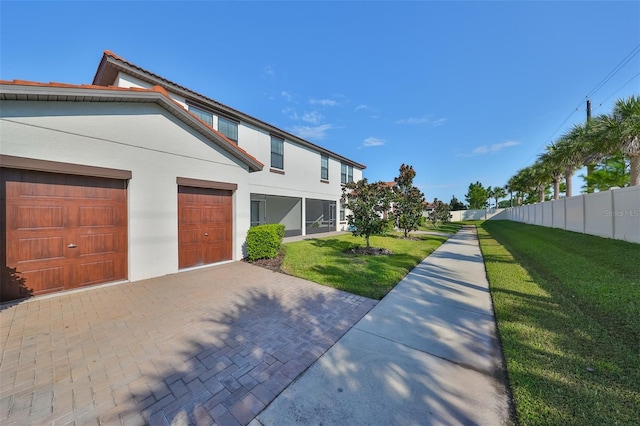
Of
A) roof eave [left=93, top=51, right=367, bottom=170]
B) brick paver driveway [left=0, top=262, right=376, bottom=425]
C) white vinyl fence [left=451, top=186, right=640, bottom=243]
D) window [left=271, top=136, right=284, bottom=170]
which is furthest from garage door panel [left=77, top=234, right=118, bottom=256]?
white vinyl fence [left=451, top=186, right=640, bottom=243]

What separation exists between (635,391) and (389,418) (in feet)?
8.04

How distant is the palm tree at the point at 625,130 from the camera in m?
9.65

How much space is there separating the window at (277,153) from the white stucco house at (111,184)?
183 inches

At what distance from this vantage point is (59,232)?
511 centimetres

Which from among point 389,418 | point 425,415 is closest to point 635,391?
point 425,415

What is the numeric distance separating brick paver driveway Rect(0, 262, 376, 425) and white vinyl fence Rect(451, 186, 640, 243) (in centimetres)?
A: 1090

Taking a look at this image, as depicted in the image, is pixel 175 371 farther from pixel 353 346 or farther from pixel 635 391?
pixel 635 391

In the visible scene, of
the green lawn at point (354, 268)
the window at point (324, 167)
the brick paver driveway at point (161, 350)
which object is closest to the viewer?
the brick paver driveway at point (161, 350)

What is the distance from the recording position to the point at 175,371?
279 cm

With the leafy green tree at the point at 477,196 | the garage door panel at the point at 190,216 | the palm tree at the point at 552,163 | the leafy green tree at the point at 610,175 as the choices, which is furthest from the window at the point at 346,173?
the leafy green tree at the point at 477,196

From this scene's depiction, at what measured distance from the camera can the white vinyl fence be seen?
8.45 meters

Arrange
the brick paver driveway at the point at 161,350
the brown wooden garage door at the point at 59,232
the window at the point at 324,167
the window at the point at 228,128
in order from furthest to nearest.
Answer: the window at the point at 324,167
the window at the point at 228,128
the brown wooden garage door at the point at 59,232
the brick paver driveway at the point at 161,350

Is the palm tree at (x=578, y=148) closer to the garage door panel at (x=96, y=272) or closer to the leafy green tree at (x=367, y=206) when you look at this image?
the leafy green tree at (x=367, y=206)

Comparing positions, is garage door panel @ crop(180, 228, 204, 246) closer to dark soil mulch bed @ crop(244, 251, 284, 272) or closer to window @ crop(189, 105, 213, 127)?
dark soil mulch bed @ crop(244, 251, 284, 272)
